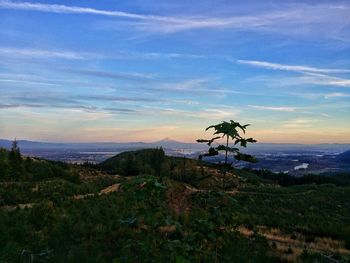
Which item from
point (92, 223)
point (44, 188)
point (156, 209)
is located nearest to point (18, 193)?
point (44, 188)

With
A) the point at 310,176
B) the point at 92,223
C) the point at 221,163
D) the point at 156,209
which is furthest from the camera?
the point at 310,176

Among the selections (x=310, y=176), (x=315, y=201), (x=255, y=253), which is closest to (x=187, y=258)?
(x=255, y=253)

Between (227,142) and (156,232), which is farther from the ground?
(227,142)

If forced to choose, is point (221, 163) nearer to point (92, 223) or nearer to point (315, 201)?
point (92, 223)

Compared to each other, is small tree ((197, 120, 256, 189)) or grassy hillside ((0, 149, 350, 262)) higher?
small tree ((197, 120, 256, 189))

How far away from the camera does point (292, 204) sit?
4575 cm

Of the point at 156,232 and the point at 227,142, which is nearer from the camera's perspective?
the point at 227,142

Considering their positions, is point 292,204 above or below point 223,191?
below

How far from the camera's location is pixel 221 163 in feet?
16.0

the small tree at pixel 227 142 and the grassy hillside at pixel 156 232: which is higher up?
the small tree at pixel 227 142

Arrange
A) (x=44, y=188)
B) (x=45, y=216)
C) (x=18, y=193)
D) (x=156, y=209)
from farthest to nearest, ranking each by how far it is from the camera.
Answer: (x=44, y=188) < (x=18, y=193) < (x=45, y=216) < (x=156, y=209)

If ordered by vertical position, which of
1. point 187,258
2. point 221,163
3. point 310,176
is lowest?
point 310,176

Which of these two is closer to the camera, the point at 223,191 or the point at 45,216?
the point at 223,191

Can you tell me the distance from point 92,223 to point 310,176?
368 feet
